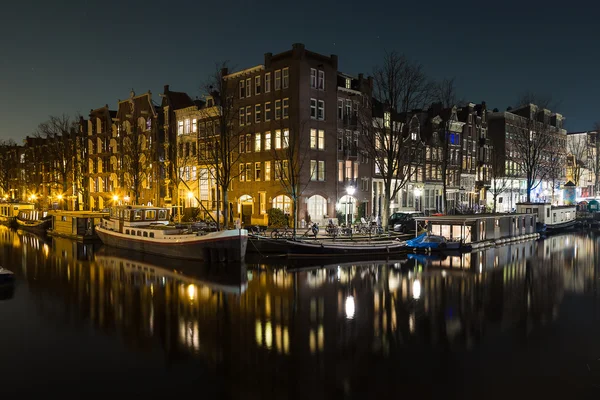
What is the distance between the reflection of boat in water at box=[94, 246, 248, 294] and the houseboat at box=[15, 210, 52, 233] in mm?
27656

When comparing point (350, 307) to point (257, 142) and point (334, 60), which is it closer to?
point (257, 142)

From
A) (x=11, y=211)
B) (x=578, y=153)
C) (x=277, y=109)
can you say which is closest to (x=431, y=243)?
(x=277, y=109)

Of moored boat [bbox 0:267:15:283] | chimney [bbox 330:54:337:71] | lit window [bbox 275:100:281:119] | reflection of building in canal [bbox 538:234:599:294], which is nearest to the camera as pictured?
moored boat [bbox 0:267:15:283]

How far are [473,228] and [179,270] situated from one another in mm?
28249

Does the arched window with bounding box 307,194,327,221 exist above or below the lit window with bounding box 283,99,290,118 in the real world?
below

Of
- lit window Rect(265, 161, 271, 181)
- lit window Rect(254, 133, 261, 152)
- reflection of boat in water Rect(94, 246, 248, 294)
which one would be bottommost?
reflection of boat in water Rect(94, 246, 248, 294)

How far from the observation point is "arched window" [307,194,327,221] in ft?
178

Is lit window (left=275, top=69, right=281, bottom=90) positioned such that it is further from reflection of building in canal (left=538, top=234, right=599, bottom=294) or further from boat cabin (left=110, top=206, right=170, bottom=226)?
reflection of building in canal (left=538, top=234, right=599, bottom=294)

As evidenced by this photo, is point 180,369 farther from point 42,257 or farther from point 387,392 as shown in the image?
point 42,257

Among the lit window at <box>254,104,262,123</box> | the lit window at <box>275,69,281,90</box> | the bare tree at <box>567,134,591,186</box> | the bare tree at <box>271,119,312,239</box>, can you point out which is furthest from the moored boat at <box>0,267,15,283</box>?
the bare tree at <box>567,134,591,186</box>

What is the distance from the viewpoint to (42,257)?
1598 inches

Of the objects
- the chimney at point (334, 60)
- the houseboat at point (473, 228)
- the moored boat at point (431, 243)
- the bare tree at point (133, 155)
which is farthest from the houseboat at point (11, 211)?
the moored boat at point (431, 243)

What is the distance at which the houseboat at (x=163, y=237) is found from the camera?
35031 mm

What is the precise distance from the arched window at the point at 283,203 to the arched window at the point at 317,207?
2.23 metres
